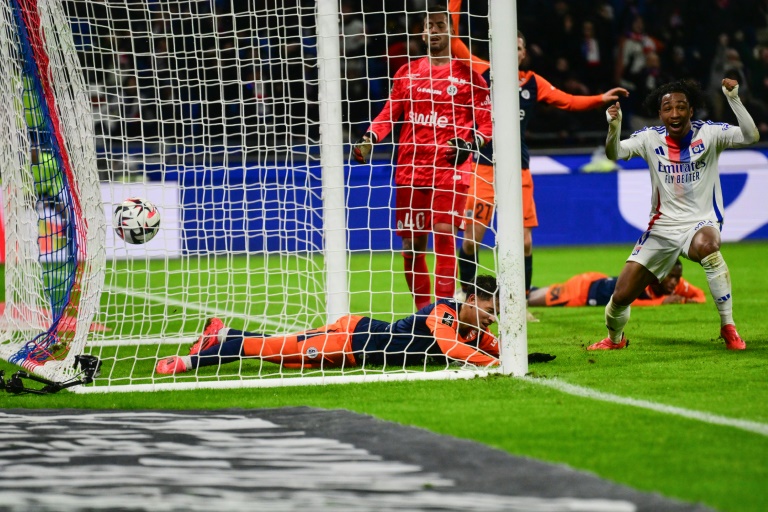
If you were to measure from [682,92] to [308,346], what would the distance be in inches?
107

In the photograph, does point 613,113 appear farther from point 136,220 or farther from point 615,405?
point 136,220

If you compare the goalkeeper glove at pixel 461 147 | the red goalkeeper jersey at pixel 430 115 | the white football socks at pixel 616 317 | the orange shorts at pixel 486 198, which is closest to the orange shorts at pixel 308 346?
the goalkeeper glove at pixel 461 147

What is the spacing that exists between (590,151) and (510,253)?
38.0ft

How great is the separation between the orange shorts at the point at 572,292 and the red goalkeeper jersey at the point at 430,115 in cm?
259

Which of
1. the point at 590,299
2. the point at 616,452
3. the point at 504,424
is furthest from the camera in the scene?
the point at 590,299

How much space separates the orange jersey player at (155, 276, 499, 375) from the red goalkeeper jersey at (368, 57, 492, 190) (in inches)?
53.0

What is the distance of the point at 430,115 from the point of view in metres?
7.31

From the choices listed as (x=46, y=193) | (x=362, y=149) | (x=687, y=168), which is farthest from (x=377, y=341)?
(x=46, y=193)

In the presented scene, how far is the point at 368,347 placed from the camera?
6027 millimetres

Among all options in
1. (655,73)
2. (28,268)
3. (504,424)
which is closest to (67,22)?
(28,268)

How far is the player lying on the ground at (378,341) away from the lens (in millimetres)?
5953

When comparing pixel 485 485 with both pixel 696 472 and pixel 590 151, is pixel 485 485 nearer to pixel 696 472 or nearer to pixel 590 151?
pixel 696 472

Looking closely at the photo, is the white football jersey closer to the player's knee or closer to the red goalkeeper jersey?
the player's knee

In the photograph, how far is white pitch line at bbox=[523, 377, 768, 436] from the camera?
418 cm
